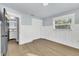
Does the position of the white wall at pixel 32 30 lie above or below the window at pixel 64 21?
below

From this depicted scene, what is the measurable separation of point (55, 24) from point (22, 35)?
1194 millimetres

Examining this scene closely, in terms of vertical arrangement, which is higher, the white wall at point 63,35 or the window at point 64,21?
the window at point 64,21

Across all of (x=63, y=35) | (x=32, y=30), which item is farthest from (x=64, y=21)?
(x=32, y=30)

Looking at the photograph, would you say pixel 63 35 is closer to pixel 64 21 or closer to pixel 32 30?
pixel 64 21

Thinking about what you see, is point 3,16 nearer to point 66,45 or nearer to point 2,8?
point 2,8

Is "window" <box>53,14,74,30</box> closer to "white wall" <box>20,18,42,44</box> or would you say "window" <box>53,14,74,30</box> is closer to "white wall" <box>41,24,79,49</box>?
"white wall" <box>41,24,79,49</box>

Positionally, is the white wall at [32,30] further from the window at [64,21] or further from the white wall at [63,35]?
the window at [64,21]

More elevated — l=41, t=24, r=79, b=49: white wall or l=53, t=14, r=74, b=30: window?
l=53, t=14, r=74, b=30: window

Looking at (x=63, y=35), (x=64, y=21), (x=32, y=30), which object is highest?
(x=64, y=21)

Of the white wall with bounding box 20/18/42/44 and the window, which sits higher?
the window

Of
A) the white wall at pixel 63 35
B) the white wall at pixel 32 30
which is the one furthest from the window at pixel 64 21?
the white wall at pixel 32 30

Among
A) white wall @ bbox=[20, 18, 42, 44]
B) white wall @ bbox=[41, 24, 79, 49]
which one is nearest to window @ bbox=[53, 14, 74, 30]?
white wall @ bbox=[41, 24, 79, 49]

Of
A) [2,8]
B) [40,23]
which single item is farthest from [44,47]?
[2,8]

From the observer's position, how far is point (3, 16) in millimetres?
1854
